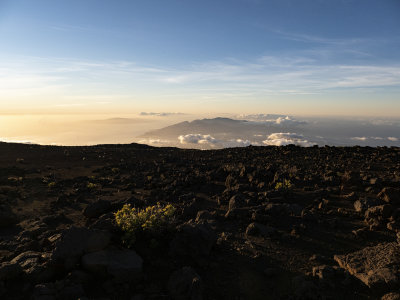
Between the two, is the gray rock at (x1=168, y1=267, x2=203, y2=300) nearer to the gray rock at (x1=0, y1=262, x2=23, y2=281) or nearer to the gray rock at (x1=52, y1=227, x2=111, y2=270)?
the gray rock at (x1=52, y1=227, x2=111, y2=270)

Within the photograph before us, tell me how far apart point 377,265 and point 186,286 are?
186 inches

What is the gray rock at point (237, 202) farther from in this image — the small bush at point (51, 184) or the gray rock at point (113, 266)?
the small bush at point (51, 184)

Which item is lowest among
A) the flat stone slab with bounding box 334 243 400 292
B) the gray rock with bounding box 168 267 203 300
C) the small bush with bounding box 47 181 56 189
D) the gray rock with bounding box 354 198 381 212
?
the small bush with bounding box 47 181 56 189

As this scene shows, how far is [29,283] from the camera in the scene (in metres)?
5.63

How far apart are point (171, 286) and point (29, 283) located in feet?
10.8

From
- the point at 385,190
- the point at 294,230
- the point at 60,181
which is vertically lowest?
the point at 60,181

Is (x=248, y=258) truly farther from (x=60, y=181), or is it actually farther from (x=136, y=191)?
(x=60, y=181)

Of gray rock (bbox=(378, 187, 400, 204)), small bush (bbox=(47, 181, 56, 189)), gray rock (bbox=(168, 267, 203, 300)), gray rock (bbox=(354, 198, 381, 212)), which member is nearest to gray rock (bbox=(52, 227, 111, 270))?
gray rock (bbox=(168, 267, 203, 300))

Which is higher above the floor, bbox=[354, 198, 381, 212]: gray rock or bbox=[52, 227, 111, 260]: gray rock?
bbox=[354, 198, 381, 212]: gray rock

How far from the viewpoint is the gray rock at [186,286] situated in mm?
5367

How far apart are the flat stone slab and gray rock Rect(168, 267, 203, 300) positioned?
12.5 ft

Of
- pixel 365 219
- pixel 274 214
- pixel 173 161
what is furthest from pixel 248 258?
pixel 173 161

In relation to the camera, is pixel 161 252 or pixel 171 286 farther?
pixel 161 252

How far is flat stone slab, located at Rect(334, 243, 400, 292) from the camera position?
17.4 ft
